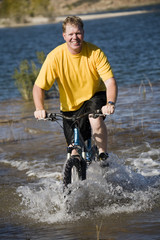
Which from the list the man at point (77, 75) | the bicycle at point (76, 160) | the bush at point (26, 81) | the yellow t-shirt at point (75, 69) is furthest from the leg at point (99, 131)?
the bush at point (26, 81)

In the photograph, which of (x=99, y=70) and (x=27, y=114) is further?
(x=27, y=114)

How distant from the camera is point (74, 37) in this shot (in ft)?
17.4

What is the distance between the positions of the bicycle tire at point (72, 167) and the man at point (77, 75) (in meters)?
0.47

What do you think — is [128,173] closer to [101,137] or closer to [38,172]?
[101,137]

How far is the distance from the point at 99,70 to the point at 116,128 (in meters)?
4.50

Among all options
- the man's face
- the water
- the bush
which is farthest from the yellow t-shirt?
the bush

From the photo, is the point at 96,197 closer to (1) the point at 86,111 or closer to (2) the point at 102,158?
(2) the point at 102,158

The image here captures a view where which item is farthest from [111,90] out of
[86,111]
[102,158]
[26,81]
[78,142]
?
[26,81]

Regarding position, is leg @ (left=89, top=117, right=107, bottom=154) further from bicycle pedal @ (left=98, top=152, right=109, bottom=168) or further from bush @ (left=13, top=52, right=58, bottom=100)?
bush @ (left=13, top=52, right=58, bottom=100)

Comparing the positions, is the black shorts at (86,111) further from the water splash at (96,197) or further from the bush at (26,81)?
the bush at (26,81)

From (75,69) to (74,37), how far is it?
1.28 ft

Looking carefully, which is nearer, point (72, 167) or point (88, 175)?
point (72, 167)

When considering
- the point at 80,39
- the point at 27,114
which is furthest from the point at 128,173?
the point at 27,114

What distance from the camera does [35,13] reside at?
419 feet
